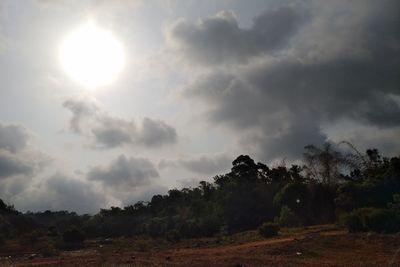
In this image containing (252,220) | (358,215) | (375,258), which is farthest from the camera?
(252,220)

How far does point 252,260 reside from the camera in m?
24.7

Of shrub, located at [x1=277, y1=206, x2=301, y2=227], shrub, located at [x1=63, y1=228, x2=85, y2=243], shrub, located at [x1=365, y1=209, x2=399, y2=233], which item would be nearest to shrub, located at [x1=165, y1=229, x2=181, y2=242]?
shrub, located at [x1=63, y1=228, x2=85, y2=243]

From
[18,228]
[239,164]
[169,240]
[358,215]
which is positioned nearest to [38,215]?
[18,228]

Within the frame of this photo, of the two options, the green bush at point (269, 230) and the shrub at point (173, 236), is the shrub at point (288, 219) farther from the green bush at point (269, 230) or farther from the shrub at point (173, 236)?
the shrub at point (173, 236)

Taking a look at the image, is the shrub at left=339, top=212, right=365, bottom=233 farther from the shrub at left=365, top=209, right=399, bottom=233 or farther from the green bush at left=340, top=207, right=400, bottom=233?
the shrub at left=365, top=209, right=399, bottom=233

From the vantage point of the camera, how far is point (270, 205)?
58.0 meters

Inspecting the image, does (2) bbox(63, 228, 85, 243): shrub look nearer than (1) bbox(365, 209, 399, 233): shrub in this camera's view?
No

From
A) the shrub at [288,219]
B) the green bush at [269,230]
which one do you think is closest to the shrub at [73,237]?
the shrub at [288,219]

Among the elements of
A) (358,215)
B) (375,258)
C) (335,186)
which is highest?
(335,186)

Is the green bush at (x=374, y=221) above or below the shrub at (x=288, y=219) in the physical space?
below

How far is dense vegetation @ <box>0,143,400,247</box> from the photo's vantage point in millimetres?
42688

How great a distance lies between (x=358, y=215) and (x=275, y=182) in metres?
29.4

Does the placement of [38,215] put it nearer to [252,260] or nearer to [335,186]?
[335,186]

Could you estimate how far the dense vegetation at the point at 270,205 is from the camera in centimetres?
4269
